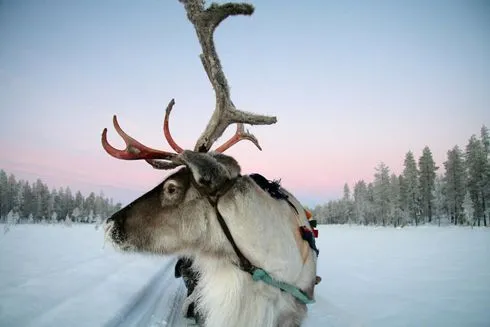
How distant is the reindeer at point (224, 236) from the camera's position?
7.77 ft

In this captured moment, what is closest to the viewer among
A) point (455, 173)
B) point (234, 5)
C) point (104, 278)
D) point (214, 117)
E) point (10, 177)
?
point (234, 5)

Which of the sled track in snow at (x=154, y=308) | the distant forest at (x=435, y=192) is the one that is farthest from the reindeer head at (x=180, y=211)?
the distant forest at (x=435, y=192)

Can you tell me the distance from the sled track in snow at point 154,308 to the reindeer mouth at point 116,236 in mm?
2513

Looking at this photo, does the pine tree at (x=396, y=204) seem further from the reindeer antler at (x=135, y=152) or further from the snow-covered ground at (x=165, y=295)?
the reindeer antler at (x=135, y=152)

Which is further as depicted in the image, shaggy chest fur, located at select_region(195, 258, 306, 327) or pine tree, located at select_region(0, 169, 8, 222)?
pine tree, located at select_region(0, 169, 8, 222)

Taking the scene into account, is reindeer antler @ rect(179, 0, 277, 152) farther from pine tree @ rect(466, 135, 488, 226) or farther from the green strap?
pine tree @ rect(466, 135, 488, 226)

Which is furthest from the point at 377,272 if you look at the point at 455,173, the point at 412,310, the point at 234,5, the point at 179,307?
the point at 455,173

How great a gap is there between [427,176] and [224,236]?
58.1m

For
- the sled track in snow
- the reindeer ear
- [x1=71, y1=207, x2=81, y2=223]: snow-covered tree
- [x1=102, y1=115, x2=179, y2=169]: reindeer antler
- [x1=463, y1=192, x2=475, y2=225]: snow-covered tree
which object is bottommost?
[x1=71, y1=207, x2=81, y2=223]: snow-covered tree

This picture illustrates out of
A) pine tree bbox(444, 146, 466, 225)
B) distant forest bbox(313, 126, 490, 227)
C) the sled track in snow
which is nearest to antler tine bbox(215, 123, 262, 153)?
the sled track in snow

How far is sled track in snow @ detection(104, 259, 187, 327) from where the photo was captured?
4.46 meters

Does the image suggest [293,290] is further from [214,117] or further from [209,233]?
[214,117]

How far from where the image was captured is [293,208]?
10.1ft

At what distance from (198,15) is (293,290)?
3.01 m
